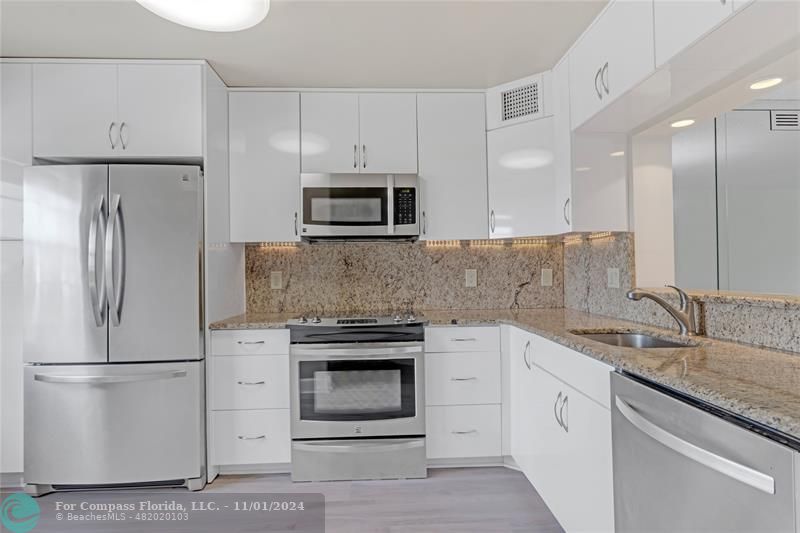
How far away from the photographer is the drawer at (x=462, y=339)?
2.58 m

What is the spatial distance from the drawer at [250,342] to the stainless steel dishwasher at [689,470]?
178 centimetres

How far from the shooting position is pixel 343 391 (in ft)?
8.13

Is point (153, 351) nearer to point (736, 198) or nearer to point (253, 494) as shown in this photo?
point (253, 494)

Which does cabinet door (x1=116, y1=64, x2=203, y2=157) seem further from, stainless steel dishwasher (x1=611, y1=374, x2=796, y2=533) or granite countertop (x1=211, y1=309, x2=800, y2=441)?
stainless steel dishwasher (x1=611, y1=374, x2=796, y2=533)

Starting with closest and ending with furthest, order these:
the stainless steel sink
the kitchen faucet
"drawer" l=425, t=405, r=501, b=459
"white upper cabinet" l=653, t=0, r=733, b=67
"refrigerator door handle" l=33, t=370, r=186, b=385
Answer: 1. "white upper cabinet" l=653, t=0, r=733, b=67
2. the kitchen faucet
3. the stainless steel sink
4. "refrigerator door handle" l=33, t=370, r=186, b=385
5. "drawer" l=425, t=405, r=501, b=459

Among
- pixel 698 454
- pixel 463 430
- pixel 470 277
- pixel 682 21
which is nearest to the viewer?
pixel 698 454

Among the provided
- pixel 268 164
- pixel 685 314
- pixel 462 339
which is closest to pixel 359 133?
pixel 268 164

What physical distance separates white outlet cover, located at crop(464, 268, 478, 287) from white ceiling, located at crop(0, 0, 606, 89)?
129 cm

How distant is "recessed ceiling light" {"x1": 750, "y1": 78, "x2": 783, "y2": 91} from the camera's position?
5.32 feet

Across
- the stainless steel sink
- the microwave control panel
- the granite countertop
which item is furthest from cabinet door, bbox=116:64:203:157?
the stainless steel sink

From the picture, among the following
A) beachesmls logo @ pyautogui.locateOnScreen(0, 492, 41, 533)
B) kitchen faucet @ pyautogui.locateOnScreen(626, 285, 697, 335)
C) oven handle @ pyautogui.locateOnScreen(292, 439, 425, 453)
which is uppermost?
kitchen faucet @ pyautogui.locateOnScreen(626, 285, 697, 335)

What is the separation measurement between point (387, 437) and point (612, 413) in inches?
56.3

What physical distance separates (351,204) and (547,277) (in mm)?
1533

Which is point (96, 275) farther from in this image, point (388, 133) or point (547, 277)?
point (547, 277)
